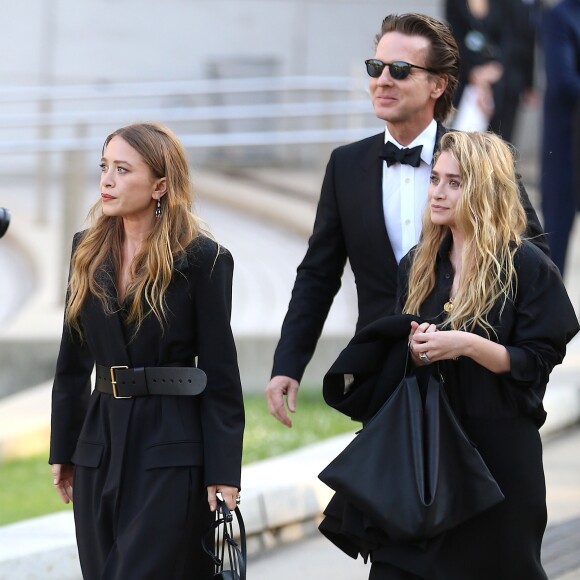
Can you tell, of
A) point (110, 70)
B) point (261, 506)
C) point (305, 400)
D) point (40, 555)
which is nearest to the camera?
point (40, 555)

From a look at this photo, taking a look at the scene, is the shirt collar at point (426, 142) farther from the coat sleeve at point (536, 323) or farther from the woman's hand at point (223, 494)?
the woman's hand at point (223, 494)

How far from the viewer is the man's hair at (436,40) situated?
4.61 meters

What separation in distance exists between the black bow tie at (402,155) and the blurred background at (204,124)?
83 centimetres

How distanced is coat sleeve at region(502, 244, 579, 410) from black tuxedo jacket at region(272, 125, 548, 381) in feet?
2.20

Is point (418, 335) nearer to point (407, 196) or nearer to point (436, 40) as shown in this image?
point (407, 196)

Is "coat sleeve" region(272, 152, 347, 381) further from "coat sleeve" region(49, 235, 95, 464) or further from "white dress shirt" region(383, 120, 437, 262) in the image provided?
"coat sleeve" region(49, 235, 95, 464)

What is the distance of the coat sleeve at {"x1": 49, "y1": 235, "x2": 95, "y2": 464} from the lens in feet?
13.7

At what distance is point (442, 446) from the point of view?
3.86 m

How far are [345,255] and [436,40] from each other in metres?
0.78

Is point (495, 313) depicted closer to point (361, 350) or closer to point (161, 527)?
point (361, 350)

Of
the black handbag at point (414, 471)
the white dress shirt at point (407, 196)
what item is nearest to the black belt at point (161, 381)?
the black handbag at point (414, 471)

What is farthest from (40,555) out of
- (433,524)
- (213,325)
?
(433,524)

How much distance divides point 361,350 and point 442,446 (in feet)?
1.36

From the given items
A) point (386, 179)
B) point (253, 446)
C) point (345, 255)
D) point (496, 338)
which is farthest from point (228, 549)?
point (253, 446)
